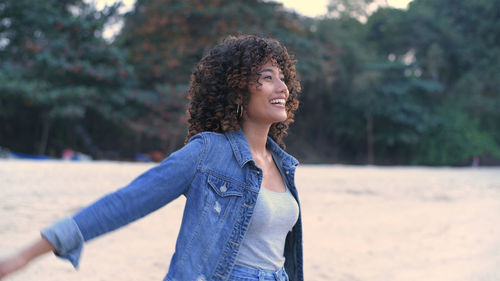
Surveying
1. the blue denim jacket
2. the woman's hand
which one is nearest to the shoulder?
the blue denim jacket

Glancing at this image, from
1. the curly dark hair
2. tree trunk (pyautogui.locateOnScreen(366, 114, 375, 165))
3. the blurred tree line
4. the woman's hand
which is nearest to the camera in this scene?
the woman's hand

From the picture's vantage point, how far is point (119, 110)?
16.3 metres

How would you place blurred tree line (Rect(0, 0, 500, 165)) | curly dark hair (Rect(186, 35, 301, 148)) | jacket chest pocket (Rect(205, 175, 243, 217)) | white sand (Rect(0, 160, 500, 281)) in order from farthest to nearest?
blurred tree line (Rect(0, 0, 500, 165)) < white sand (Rect(0, 160, 500, 281)) < curly dark hair (Rect(186, 35, 301, 148)) < jacket chest pocket (Rect(205, 175, 243, 217))

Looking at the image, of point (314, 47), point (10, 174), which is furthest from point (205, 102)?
point (314, 47)

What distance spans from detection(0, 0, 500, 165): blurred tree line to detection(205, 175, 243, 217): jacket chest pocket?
1409cm

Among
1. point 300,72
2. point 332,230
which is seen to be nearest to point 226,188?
point 332,230

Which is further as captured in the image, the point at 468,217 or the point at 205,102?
the point at 468,217

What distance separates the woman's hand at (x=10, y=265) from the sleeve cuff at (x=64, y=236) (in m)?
0.07

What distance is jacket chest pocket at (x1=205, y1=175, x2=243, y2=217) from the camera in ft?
4.36

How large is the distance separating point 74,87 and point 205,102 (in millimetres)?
14561

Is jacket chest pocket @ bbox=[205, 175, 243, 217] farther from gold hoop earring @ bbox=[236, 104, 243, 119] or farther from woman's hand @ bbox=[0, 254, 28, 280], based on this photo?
woman's hand @ bbox=[0, 254, 28, 280]

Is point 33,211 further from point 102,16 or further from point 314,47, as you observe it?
point 314,47

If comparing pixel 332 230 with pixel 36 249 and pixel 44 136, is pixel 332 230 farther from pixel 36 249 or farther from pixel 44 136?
pixel 44 136

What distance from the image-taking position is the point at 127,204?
118 centimetres
